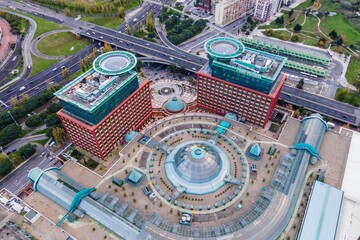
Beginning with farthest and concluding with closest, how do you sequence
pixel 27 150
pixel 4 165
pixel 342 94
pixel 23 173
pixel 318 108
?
pixel 342 94 < pixel 318 108 < pixel 27 150 < pixel 23 173 < pixel 4 165

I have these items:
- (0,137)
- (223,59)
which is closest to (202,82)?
(223,59)

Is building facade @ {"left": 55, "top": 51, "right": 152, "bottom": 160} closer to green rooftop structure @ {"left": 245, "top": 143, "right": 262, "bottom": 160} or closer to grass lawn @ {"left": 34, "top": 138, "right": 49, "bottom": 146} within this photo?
grass lawn @ {"left": 34, "top": 138, "right": 49, "bottom": 146}

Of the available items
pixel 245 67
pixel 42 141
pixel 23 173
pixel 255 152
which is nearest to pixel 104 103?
pixel 42 141

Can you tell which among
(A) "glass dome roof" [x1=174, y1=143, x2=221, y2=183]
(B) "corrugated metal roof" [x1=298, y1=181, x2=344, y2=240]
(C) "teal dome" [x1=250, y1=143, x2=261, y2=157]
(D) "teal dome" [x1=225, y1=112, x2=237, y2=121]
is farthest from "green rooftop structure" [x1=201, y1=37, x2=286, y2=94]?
(B) "corrugated metal roof" [x1=298, y1=181, x2=344, y2=240]

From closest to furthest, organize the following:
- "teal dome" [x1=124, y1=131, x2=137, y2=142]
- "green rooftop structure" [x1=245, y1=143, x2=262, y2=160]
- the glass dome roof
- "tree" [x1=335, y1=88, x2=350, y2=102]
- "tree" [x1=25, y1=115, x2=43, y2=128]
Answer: the glass dome roof < "green rooftop structure" [x1=245, y1=143, x2=262, y2=160] < "teal dome" [x1=124, y1=131, x2=137, y2=142] < "tree" [x1=25, y1=115, x2=43, y2=128] < "tree" [x1=335, y1=88, x2=350, y2=102]

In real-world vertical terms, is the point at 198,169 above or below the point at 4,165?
above

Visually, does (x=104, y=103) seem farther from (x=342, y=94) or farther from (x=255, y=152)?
(x=342, y=94)
